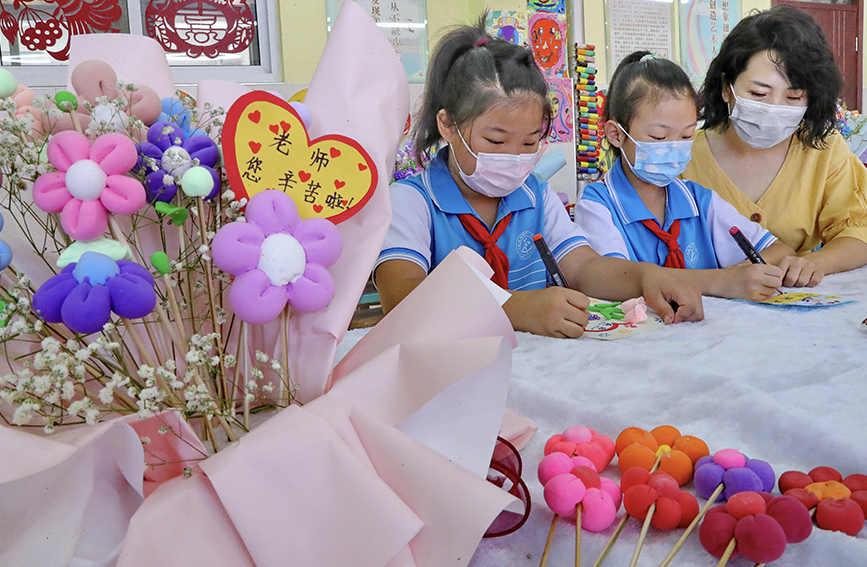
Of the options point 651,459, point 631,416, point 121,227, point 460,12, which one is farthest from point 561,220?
point 460,12

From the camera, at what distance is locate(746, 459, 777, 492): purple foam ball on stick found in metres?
0.45

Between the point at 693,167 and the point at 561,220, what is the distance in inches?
19.2

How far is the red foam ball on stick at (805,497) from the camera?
40 centimetres

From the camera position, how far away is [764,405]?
561mm

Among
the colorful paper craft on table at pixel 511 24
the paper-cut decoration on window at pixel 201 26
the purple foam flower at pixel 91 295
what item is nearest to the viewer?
the purple foam flower at pixel 91 295

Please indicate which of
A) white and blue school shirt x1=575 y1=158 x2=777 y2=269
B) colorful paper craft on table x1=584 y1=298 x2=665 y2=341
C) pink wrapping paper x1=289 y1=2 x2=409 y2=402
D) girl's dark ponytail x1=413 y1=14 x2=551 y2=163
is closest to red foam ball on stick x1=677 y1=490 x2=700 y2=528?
pink wrapping paper x1=289 y1=2 x2=409 y2=402

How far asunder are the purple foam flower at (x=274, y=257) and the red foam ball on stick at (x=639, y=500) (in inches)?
8.9

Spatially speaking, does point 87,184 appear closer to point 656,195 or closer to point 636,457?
point 636,457

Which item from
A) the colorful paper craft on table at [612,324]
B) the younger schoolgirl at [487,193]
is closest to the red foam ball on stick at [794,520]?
the colorful paper craft on table at [612,324]

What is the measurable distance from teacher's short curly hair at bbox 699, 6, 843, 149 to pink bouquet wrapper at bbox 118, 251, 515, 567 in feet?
4.61

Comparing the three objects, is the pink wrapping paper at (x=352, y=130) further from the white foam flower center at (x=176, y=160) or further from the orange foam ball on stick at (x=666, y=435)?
the orange foam ball on stick at (x=666, y=435)

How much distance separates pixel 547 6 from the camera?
3.27 metres

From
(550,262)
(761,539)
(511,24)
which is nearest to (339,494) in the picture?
(761,539)

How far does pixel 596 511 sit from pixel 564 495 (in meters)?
0.02
